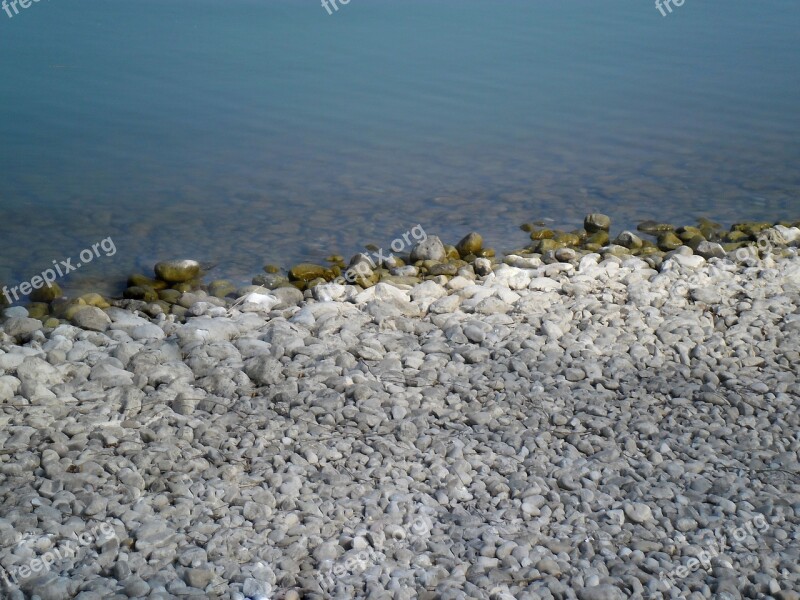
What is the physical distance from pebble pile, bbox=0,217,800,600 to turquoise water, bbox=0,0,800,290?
8.29 feet

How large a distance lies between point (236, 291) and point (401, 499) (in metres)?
3.85

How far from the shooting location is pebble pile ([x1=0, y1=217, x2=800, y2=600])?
3.88m

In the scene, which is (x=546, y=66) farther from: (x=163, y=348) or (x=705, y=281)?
(x=163, y=348)

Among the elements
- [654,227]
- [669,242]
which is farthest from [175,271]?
[654,227]

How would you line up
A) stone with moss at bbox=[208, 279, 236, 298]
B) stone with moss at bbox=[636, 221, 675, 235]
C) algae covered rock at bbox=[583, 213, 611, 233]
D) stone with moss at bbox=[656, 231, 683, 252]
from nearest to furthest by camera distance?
stone with moss at bbox=[208, 279, 236, 298], stone with moss at bbox=[656, 231, 683, 252], algae covered rock at bbox=[583, 213, 611, 233], stone with moss at bbox=[636, 221, 675, 235]

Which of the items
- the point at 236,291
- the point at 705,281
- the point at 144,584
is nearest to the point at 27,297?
the point at 236,291

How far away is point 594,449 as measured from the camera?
4.82 m

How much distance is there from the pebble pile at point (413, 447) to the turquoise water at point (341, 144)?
8.29ft

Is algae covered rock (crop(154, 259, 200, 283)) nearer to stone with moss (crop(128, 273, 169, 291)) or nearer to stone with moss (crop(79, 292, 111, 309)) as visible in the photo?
stone with moss (crop(128, 273, 169, 291))

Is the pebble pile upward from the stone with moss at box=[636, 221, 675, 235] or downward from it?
upward

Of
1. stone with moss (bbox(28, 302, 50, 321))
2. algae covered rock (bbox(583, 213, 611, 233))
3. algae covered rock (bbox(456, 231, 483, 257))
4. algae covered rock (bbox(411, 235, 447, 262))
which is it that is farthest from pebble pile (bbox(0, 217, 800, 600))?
algae covered rock (bbox(583, 213, 611, 233))

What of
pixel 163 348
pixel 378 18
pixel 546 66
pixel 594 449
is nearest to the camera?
pixel 594 449

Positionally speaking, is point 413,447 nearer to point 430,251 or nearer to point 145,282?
point 430,251

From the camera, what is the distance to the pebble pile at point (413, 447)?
12.7ft
